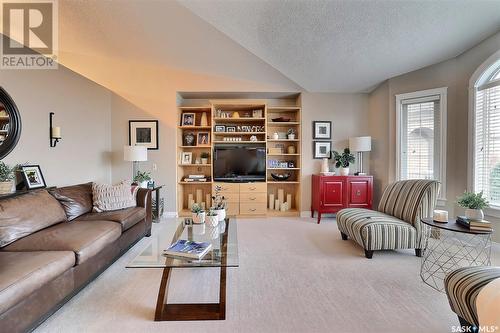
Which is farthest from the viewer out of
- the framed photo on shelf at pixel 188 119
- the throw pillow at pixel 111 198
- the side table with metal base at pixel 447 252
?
the framed photo on shelf at pixel 188 119

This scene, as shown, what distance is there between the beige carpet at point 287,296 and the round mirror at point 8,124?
1.81 m

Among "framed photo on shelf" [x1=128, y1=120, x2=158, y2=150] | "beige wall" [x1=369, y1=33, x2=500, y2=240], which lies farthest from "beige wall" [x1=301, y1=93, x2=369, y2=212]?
"framed photo on shelf" [x1=128, y1=120, x2=158, y2=150]

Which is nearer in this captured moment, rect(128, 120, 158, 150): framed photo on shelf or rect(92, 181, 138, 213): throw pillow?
rect(92, 181, 138, 213): throw pillow

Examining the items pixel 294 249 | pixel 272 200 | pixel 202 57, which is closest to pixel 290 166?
pixel 272 200

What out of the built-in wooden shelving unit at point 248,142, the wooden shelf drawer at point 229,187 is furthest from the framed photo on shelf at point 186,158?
the wooden shelf drawer at point 229,187

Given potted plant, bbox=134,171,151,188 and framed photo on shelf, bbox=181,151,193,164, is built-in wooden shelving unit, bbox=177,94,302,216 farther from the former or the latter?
potted plant, bbox=134,171,151,188

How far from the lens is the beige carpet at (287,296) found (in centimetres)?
169

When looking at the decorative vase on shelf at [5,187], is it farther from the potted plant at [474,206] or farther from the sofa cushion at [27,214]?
the potted plant at [474,206]

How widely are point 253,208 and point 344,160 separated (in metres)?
1.98

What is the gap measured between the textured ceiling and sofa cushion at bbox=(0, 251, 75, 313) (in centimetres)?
322

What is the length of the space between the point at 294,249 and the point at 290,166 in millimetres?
2211

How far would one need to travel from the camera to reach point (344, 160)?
465 centimetres

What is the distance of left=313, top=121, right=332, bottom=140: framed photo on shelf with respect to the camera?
486 cm

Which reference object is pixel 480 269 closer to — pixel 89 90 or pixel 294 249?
pixel 294 249
